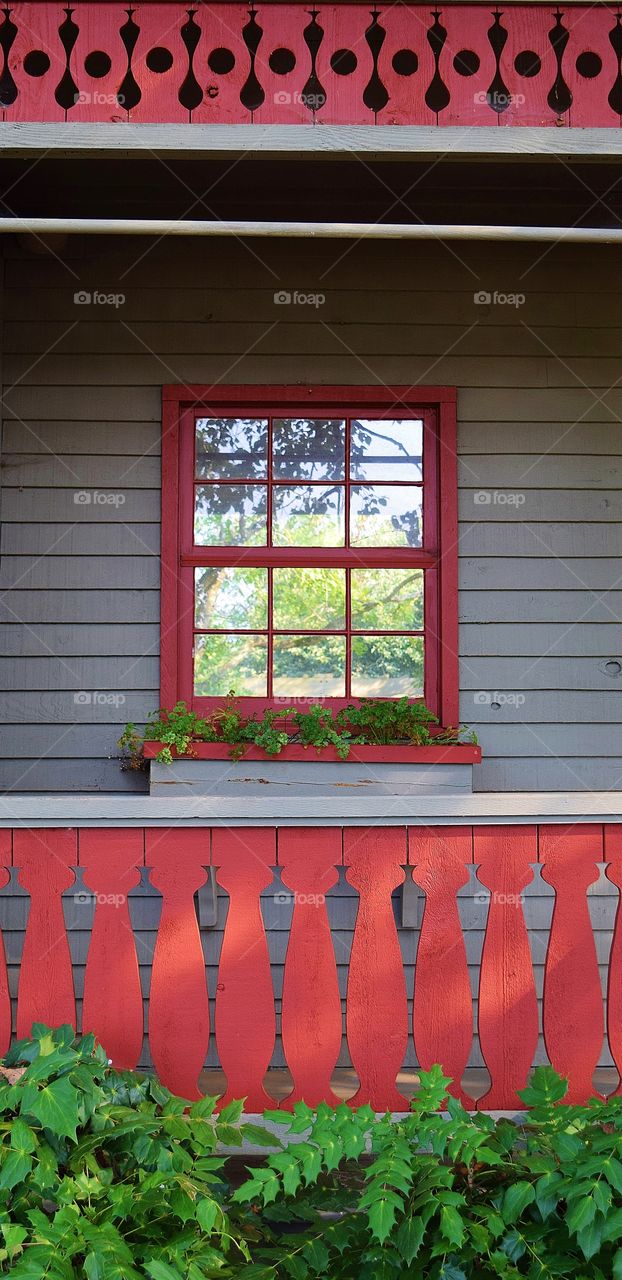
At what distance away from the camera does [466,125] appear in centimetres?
293

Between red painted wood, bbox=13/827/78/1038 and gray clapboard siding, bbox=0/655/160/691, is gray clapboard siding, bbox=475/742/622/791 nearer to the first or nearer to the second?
gray clapboard siding, bbox=0/655/160/691

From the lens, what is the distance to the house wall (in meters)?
4.38

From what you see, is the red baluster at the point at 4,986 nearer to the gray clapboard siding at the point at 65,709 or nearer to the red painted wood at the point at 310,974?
the red painted wood at the point at 310,974

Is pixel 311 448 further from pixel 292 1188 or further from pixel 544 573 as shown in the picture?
pixel 292 1188

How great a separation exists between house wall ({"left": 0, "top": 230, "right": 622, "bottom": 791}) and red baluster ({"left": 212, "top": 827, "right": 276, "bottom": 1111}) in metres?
1.76

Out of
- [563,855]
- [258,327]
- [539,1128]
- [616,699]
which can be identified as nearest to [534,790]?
[616,699]

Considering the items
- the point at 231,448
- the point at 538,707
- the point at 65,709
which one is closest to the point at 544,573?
the point at 538,707

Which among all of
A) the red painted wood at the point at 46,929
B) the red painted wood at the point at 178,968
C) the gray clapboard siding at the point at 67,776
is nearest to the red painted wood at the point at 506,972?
the red painted wood at the point at 178,968

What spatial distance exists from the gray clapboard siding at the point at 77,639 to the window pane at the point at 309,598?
21.9 inches

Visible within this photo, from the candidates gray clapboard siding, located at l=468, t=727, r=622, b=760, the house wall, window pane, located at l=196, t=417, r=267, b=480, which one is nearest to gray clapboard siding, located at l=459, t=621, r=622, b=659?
the house wall

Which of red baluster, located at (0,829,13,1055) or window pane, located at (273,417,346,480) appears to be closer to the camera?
red baluster, located at (0,829,13,1055)

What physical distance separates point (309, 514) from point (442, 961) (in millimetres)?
2340

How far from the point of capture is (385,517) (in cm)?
453

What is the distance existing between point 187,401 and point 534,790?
2.20 metres
